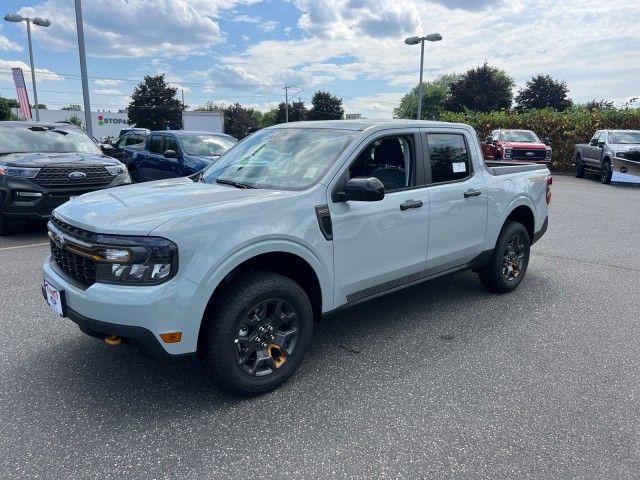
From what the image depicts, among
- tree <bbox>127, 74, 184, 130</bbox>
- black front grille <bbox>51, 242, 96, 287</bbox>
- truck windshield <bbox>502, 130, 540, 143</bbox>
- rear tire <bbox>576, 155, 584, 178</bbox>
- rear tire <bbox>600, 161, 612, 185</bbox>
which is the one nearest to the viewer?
black front grille <bbox>51, 242, 96, 287</bbox>

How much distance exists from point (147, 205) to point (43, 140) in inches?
252

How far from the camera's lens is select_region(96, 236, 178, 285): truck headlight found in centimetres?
273

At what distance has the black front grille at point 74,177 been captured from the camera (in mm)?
7258

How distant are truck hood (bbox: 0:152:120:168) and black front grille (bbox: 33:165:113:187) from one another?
0.10 m

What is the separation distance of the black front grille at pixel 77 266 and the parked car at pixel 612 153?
17129 mm

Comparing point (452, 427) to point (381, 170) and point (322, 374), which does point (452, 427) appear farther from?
point (381, 170)

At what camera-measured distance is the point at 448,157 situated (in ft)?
14.8

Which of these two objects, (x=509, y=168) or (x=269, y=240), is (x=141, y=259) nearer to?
(x=269, y=240)

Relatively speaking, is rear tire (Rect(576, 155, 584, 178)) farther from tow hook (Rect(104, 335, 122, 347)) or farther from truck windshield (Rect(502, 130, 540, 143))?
tow hook (Rect(104, 335, 122, 347))

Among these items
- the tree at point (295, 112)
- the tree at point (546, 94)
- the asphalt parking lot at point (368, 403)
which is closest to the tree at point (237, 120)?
the tree at point (295, 112)

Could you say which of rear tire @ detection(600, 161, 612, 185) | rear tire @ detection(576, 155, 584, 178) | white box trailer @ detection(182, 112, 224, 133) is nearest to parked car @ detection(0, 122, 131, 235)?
rear tire @ detection(600, 161, 612, 185)

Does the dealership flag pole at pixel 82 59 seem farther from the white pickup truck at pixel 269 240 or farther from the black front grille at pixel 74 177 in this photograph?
the white pickup truck at pixel 269 240

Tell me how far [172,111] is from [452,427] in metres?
73.9

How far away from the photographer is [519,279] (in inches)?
212
